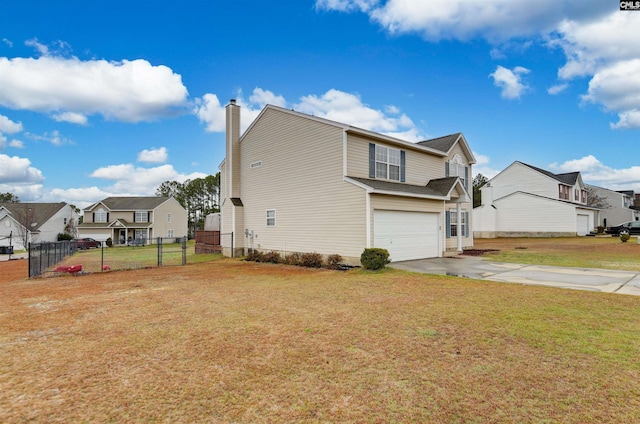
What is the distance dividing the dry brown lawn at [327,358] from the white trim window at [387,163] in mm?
8737

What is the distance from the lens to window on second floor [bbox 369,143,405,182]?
50.7 ft

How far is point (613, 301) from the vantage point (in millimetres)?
7004

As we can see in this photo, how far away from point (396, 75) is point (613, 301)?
53.2 feet

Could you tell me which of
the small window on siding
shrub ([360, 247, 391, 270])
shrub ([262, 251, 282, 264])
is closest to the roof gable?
shrub ([360, 247, 391, 270])

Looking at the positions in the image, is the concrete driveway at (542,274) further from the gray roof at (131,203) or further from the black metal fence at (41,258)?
Answer: the gray roof at (131,203)

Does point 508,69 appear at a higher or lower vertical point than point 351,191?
higher

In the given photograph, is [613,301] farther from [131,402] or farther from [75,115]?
[75,115]

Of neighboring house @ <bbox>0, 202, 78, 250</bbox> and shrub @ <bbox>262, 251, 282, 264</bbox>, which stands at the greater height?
neighboring house @ <bbox>0, 202, 78, 250</bbox>

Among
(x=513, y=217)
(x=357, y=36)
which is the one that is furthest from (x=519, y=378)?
(x=513, y=217)

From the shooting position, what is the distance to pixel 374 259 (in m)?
12.1

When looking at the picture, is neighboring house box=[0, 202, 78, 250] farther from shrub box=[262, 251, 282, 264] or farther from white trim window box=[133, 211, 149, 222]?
shrub box=[262, 251, 282, 264]

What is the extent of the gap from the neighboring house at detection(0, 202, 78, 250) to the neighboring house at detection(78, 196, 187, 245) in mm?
2913

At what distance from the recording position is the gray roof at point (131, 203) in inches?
1812

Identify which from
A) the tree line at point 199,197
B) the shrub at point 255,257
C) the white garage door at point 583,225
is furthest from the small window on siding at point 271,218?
the tree line at point 199,197
